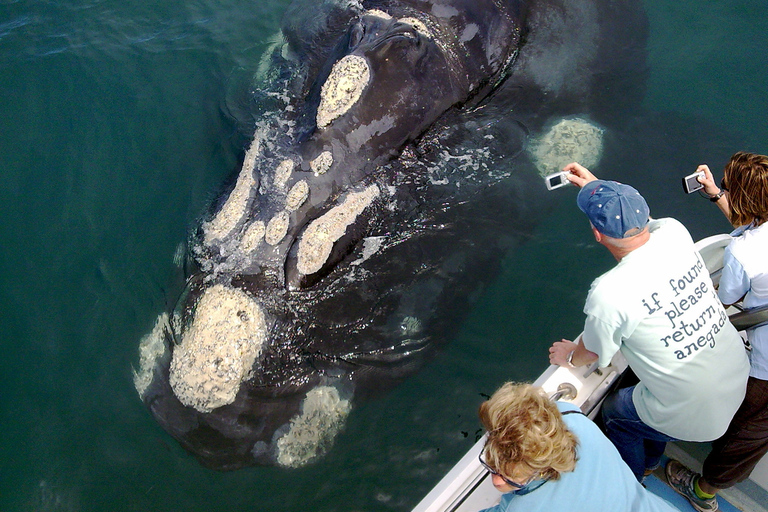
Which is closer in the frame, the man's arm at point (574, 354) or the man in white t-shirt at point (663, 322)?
the man in white t-shirt at point (663, 322)

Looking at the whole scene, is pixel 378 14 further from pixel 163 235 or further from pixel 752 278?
pixel 752 278

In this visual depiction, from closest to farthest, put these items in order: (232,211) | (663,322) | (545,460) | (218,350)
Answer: (545,460) → (663,322) → (218,350) → (232,211)

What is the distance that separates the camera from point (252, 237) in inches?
208

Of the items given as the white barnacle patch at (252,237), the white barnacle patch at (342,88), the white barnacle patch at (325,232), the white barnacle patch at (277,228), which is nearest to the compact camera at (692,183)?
the white barnacle patch at (325,232)

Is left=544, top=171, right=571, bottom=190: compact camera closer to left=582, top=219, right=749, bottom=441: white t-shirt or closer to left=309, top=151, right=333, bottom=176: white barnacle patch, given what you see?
left=582, top=219, right=749, bottom=441: white t-shirt

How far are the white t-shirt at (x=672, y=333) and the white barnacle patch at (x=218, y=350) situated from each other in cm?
277

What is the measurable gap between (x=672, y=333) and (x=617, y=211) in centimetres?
85

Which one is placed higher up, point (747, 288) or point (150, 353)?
point (747, 288)

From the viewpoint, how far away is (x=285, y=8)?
1031 centimetres

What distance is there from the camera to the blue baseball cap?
3684 millimetres

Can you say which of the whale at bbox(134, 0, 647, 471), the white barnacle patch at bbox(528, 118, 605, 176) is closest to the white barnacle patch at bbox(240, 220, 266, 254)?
the whale at bbox(134, 0, 647, 471)

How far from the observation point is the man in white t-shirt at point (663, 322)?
365 centimetres

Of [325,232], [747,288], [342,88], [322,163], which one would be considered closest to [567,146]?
[342,88]

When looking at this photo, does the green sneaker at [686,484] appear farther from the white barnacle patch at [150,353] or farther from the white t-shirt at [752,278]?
the white barnacle patch at [150,353]
